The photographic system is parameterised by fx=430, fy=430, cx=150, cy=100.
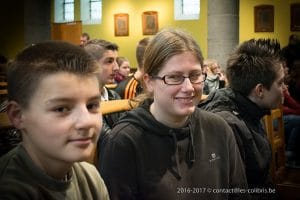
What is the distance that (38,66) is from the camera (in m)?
1.24

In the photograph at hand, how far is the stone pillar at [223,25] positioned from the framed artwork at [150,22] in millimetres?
5364

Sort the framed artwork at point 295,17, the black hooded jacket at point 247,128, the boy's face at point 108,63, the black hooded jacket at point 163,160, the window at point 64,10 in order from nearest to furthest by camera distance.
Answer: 1. the black hooded jacket at point 163,160
2. the black hooded jacket at point 247,128
3. the boy's face at point 108,63
4. the framed artwork at point 295,17
5. the window at point 64,10

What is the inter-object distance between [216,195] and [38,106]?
3.36 ft

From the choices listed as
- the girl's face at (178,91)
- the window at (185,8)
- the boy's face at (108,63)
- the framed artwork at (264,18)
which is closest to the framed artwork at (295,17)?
the framed artwork at (264,18)

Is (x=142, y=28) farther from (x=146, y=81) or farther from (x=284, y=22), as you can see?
(x=146, y=81)

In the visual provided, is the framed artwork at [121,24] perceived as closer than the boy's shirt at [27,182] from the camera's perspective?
No

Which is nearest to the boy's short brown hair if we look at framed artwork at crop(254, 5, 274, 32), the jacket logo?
the jacket logo

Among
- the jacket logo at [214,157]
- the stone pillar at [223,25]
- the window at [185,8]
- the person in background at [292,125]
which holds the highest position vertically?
the window at [185,8]

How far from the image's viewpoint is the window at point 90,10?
1736 centimetres

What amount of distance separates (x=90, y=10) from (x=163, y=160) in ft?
53.5

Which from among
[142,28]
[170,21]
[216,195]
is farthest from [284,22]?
[216,195]

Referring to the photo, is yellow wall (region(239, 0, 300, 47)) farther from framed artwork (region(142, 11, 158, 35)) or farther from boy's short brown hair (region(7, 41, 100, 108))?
boy's short brown hair (region(7, 41, 100, 108))

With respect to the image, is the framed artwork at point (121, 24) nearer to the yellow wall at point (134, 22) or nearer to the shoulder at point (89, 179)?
the yellow wall at point (134, 22)

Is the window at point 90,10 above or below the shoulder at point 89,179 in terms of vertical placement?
above
